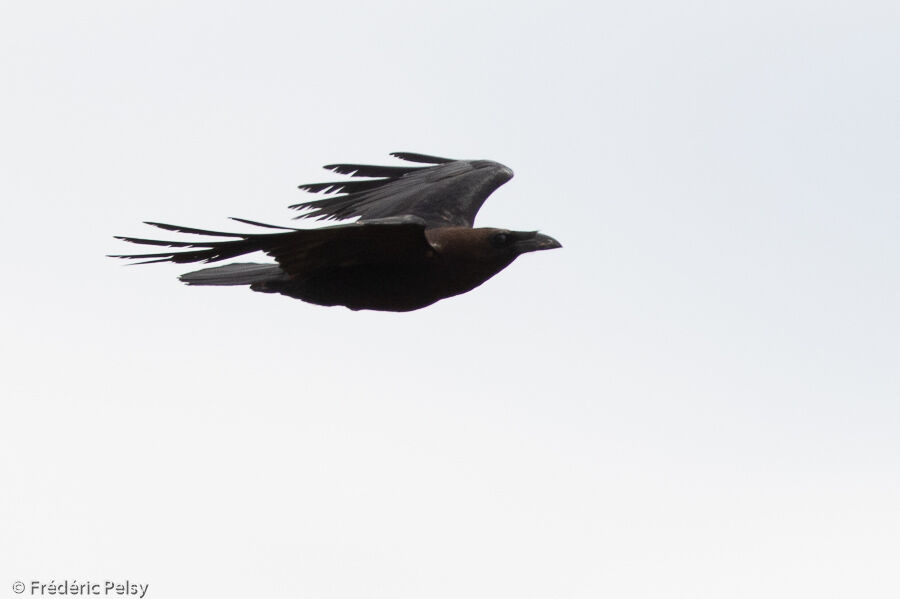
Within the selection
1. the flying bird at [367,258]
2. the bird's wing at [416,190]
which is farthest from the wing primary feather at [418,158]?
the flying bird at [367,258]

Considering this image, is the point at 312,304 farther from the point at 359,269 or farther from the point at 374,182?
the point at 374,182

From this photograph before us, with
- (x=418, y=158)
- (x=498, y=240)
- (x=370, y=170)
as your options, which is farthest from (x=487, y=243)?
(x=418, y=158)

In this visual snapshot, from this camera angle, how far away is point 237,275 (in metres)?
10.6

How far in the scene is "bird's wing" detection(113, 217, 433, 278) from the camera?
30.5ft

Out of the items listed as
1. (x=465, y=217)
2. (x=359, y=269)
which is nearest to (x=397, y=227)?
(x=359, y=269)

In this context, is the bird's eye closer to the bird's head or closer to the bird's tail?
the bird's head

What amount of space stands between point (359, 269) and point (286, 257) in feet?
1.82

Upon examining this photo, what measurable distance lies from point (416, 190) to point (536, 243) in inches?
91.6

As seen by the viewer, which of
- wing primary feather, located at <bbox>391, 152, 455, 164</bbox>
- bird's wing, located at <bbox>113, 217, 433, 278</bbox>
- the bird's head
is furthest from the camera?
wing primary feather, located at <bbox>391, 152, 455, 164</bbox>

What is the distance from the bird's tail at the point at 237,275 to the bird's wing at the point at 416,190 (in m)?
1.57

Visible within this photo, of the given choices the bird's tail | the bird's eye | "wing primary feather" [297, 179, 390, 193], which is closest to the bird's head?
the bird's eye

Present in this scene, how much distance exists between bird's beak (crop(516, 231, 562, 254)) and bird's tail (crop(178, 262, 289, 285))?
163cm

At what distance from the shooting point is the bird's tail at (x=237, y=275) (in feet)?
34.0

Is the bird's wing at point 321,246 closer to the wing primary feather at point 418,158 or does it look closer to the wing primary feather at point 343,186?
the wing primary feather at point 343,186
